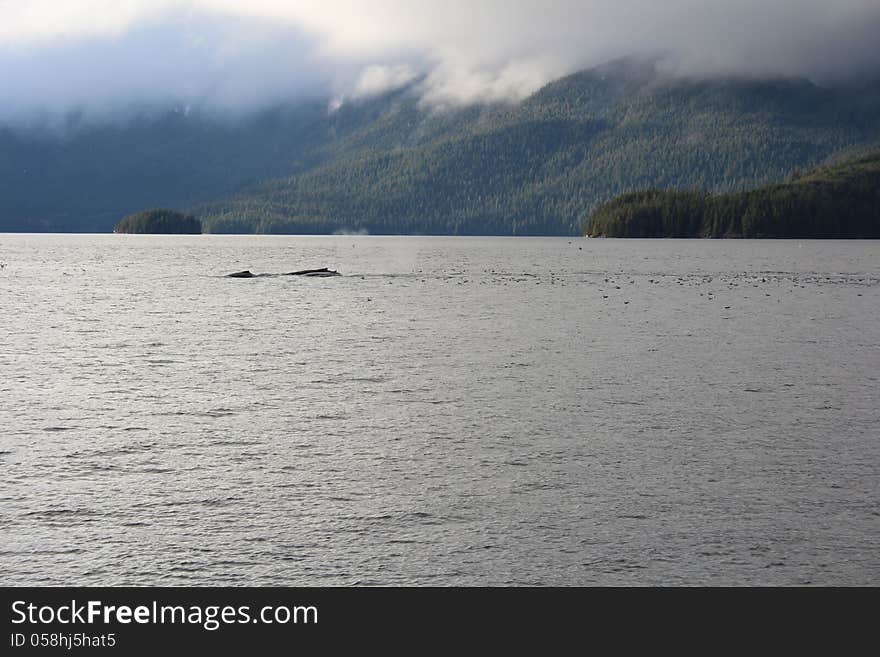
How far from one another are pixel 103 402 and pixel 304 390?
19.8 feet

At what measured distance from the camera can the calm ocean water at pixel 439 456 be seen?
54.7ft

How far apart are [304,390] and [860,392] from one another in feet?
56.5

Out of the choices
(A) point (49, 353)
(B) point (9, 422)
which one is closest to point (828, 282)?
(A) point (49, 353)

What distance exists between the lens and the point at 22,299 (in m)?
75.6

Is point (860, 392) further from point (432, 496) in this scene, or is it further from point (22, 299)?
point (22, 299)

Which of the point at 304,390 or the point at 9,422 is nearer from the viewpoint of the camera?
the point at 9,422

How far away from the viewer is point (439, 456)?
77.3ft

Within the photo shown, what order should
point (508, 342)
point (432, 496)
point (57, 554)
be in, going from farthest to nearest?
point (508, 342)
point (432, 496)
point (57, 554)

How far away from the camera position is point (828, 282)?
10044 cm

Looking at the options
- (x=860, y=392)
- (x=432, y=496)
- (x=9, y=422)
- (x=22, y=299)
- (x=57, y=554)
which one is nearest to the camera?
(x=57, y=554)

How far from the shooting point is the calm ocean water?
54.7 ft
